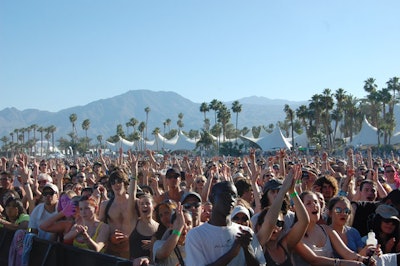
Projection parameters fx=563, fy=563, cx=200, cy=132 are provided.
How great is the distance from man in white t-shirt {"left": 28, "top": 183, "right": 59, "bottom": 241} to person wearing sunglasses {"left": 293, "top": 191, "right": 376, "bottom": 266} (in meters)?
3.31

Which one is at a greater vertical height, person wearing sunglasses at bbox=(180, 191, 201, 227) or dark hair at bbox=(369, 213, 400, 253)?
person wearing sunglasses at bbox=(180, 191, 201, 227)

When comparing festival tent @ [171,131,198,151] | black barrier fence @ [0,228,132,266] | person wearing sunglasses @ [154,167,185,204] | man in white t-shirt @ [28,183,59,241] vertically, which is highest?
person wearing sunglasses @ [154,167,185,204]

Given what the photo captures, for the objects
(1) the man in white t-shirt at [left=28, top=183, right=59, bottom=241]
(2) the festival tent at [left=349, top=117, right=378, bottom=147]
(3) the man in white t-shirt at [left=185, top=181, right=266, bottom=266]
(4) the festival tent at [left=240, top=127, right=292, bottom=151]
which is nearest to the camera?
(3) the man in white t-shirt at [left=185, top=181, right=266, bottom=266]

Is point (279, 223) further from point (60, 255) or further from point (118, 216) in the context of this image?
point (60, 255)

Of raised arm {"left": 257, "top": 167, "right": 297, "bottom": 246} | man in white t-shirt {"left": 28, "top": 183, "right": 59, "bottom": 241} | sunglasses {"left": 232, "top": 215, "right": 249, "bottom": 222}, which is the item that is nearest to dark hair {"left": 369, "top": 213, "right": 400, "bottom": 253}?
raised arm {"left": 257, "top": 167, "right": 297, "bottom": 246}

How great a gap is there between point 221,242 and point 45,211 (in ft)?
13.8

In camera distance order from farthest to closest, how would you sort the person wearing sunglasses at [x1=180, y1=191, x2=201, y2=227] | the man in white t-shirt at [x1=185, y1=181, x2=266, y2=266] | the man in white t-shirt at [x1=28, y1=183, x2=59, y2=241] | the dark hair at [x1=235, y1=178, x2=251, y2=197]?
the dark hair at [x1=235, y1=178, x2=251, y2=197] < the man in white t-shirt at [x1=28, y1=183, x2=59, y2=241] < the person wearing sunglasses at [x1=180, y1=191, x2=201, y2=227] < the man in white t-shirt at [x1=185, y1=181, x2=266, y2=266]

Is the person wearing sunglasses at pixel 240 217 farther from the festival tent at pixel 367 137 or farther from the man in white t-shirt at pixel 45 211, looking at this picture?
the festival tent at pixel 367 137

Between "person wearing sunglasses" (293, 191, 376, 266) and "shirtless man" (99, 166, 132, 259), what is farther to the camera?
"shirtless man" (99, 166, 132, 259)

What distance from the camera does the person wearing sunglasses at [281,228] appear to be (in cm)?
443

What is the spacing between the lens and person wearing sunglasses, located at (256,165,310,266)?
4.43m

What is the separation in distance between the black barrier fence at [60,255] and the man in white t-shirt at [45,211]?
0.23m

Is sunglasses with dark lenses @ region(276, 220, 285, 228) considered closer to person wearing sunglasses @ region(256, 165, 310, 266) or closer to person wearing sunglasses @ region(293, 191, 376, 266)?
person wearing sunglasses @ region(256, 165, 310, 266)

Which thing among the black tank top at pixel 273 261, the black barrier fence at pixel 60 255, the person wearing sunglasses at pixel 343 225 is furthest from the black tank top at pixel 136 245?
the person wearing sunglasses at pixel 343 225
